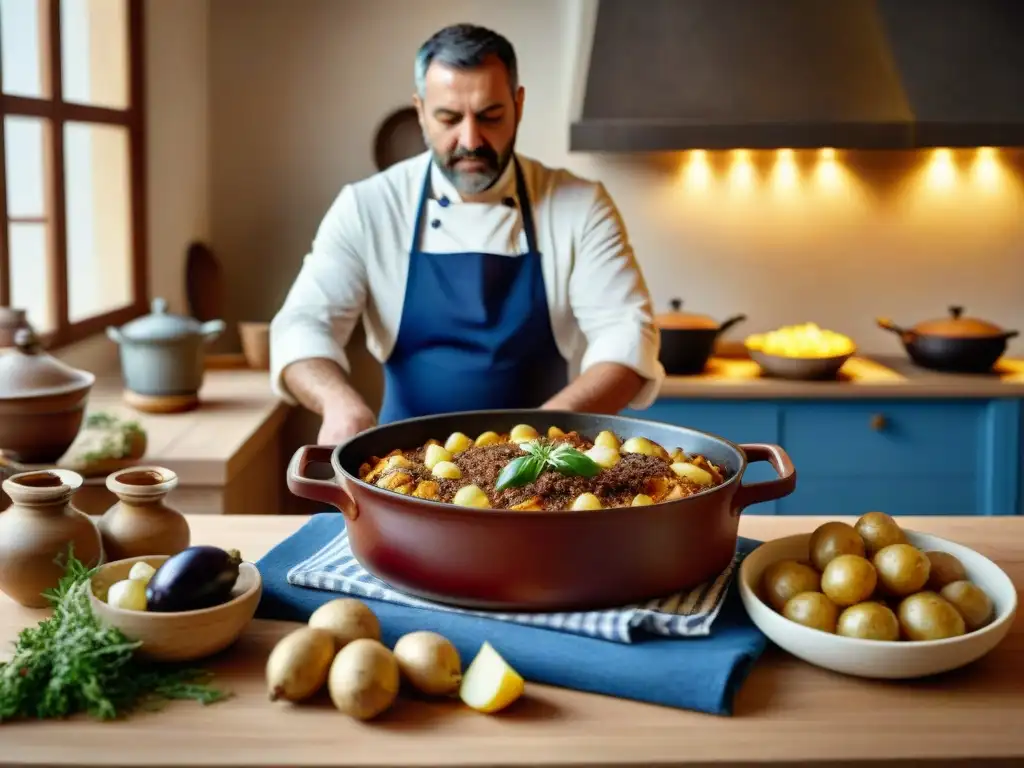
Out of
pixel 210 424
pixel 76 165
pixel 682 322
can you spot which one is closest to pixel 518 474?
pixel 210 424

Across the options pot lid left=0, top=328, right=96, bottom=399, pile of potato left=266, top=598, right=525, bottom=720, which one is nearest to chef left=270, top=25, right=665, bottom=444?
pot lid left=0, top=328, right=96, bottom=399

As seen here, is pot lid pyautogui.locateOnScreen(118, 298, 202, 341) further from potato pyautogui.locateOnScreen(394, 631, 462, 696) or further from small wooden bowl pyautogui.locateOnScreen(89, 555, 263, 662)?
potato pyautogui.locateOnScreen(394, 631, 462, 696)

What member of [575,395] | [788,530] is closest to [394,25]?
[575,395]

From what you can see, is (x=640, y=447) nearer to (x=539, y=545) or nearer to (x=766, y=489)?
(x=766, y=489)

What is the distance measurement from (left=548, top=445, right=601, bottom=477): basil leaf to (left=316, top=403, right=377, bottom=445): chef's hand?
0.57 m

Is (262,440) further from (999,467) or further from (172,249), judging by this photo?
(999,467)

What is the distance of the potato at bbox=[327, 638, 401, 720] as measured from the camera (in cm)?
94

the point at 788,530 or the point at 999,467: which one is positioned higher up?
the point at 788,530

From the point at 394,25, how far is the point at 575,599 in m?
2.98

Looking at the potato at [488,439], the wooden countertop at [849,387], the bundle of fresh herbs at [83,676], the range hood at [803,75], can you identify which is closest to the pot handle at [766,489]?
the potato at [488,439]

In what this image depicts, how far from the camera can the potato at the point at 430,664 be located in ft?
3.22

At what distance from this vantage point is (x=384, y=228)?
2.34 meters

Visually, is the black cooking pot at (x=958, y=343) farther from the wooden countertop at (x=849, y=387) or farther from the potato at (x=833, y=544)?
the potato at (x=833, y=544)

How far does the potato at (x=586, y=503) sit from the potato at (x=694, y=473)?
14 centimetres
